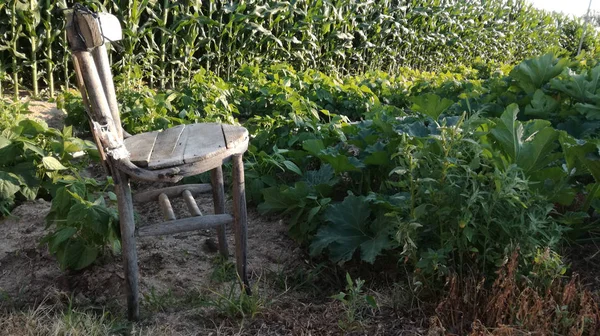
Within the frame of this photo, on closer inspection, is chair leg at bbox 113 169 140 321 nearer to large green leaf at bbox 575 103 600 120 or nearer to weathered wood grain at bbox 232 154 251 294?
weathered wood grain at bbox 232 154 251 294

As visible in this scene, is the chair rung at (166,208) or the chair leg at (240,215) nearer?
the chair leg at (240,215)

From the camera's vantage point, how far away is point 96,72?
80.0 inches

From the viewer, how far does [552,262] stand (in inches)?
84.4

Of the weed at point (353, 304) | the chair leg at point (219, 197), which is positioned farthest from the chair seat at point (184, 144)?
the weed at point (353, 304)

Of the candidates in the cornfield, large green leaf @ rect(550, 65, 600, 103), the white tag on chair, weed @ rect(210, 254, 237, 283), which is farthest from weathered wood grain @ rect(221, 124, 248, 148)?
the cornfield

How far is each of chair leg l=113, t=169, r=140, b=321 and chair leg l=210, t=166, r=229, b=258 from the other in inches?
23.4

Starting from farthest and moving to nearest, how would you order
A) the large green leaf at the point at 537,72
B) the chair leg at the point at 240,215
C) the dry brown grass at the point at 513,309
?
1. the large green leaf at the point at 537,72
2. the chair leg at the point at 240,215
3. the dry brown grass at the point at 513,309

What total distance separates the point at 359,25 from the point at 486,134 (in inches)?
295

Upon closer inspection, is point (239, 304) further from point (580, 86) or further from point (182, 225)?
point (580, 86)

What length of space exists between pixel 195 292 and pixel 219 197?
494mm

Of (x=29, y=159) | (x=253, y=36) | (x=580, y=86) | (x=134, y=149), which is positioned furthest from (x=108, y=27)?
(x=253, y=36)

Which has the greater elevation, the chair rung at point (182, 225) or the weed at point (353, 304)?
the chair rung at point (182, 225)

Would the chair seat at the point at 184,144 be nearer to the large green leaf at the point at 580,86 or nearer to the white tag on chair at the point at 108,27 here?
the white tag on chair at the point at 108,27

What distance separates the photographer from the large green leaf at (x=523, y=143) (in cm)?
249
